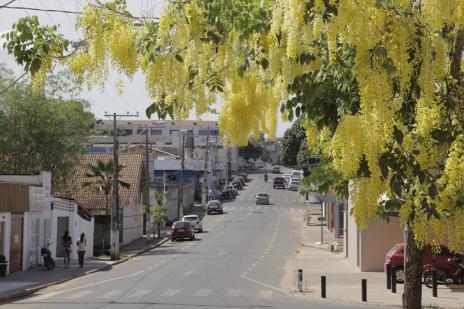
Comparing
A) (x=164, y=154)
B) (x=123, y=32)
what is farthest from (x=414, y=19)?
(x=164, y=154)

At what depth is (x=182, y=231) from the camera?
6278 centimetres

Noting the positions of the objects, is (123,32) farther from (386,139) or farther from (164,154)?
(164,154)

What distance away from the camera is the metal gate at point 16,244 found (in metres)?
37.9

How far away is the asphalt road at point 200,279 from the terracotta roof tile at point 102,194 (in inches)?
261

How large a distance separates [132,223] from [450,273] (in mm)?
37839

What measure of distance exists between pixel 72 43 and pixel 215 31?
2017 mm

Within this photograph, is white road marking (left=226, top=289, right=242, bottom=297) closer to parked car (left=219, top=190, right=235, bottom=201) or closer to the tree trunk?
the tree trunk

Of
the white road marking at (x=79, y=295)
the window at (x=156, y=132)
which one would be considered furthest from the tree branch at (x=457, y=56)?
the window at (x=156, y=132)

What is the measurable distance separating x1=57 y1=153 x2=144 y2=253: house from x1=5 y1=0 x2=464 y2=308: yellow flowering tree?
1755 inches

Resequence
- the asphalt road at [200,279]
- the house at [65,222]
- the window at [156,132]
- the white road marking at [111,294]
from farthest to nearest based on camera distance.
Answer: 1. the window at [156,132]
2. the house at [65,222]
3. the white road marking at [111,294]
4. the asphalt road at [200,279]

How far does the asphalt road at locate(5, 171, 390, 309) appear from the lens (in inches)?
969

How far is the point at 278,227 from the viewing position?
71938 millimetres

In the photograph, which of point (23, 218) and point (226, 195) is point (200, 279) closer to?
point (23, 218)

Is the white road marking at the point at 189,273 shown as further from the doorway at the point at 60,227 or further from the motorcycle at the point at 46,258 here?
the doorway at the point at 60,227
